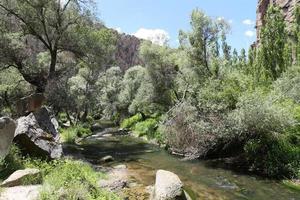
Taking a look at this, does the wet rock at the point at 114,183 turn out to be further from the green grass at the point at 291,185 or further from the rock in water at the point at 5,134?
the green grass at the point at 291,185

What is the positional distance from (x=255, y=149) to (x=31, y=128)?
1204 centimetres

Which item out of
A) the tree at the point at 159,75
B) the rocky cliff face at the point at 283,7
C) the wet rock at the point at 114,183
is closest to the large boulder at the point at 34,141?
the wet rock at the point at 114,183

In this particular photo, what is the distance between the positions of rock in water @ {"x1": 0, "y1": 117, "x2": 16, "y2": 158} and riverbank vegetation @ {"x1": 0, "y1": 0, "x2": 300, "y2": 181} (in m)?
2.15

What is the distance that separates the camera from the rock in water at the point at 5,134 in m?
12.8

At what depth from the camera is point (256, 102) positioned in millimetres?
20250

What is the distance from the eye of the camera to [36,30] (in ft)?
85.9

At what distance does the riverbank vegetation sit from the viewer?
20.4 metres

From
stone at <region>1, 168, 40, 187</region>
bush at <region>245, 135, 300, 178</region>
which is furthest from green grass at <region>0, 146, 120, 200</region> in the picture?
bush at <region>245, 135, 300, 178</region>

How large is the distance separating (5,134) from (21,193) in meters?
3.32

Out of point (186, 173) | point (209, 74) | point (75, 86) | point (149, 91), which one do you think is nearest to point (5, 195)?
point (186, 173)

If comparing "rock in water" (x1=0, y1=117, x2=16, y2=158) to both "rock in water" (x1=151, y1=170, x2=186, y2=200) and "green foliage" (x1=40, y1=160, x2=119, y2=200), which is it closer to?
"green foliage" (x1=40, y1=160, x2=119, y2=200)

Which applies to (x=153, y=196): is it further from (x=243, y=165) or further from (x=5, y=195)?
(x=243, y=165)

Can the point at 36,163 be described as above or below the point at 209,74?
below

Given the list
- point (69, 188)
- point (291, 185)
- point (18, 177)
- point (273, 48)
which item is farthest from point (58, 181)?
point (273, 48)
